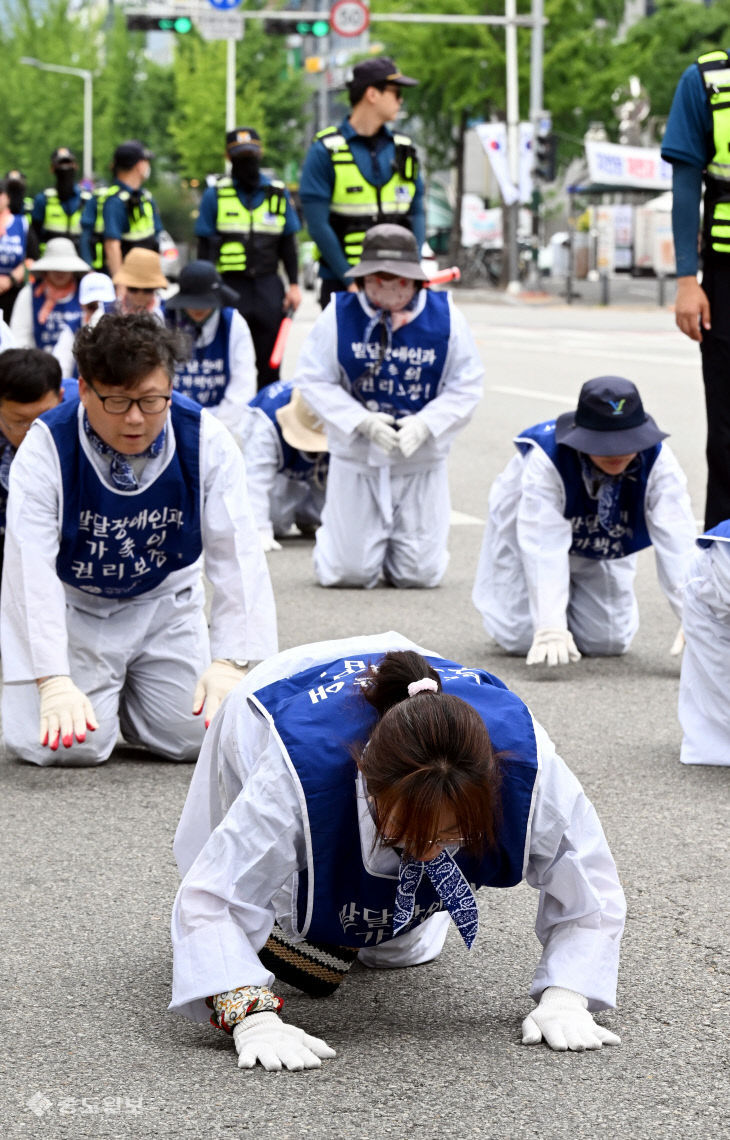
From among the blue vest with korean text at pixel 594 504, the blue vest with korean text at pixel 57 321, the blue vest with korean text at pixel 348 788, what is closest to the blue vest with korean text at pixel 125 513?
the blue vest with korean text at pixel 594 504

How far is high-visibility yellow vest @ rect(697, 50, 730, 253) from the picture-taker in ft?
20.8

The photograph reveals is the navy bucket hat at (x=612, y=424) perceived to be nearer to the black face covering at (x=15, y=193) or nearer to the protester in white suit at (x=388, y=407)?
the protester in white suit at (x=388, y=407)

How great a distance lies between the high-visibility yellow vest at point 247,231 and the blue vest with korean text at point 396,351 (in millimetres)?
3585

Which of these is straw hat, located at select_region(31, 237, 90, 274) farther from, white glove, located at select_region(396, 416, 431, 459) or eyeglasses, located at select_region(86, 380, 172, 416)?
eyeglasses, located at select_region(86, 380, 172, 416)

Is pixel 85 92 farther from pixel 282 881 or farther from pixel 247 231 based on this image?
pixel 282 881

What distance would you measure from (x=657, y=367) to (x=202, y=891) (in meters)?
16.5

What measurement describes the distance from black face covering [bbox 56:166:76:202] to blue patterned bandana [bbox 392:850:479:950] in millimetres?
13724

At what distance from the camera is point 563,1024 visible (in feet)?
10.7

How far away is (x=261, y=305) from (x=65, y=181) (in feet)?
16.2

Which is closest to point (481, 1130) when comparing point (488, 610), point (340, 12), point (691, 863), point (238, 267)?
point (691, 863)

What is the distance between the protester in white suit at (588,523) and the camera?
616 centimetres

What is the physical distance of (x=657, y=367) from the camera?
19.3m

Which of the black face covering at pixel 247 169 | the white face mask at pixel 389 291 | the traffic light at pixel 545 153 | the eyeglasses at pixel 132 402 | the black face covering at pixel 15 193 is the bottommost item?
the eyeglasses at pixel 132 402

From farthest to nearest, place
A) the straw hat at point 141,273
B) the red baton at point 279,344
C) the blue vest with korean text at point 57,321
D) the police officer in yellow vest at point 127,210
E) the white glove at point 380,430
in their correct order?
the police officer in yellow vest at point 127,210, the blue vest with korean text at point 57,321, the red baton at point 279,344, the straw hat at point 141,273, the white glove at point 380,430
